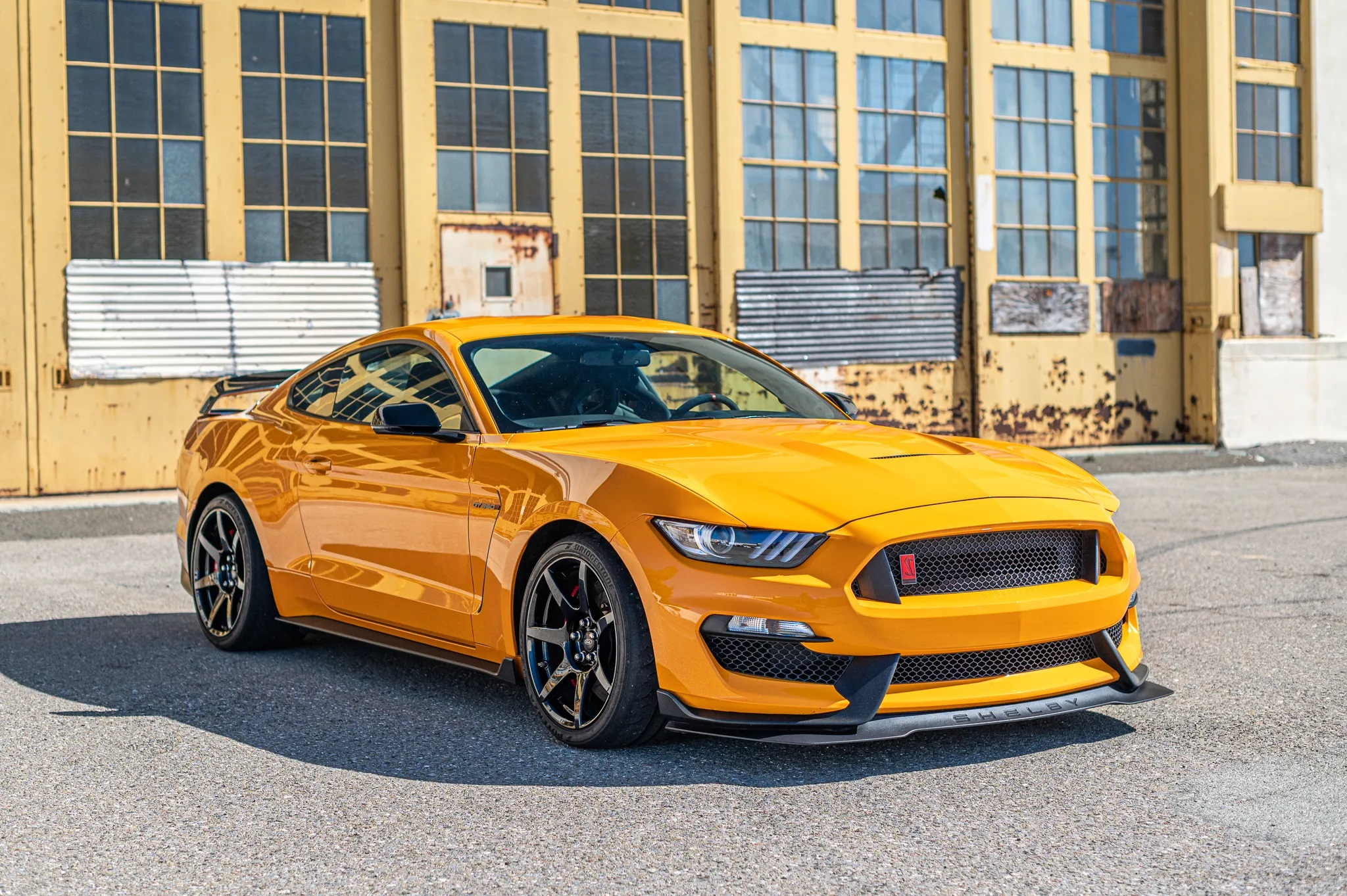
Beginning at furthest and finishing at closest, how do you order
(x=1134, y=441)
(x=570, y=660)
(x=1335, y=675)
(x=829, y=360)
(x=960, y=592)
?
(x=1134, y=441), (x=829, y=360), (x=1335, y=675), (x=570, y=660), (x=960, y=592)

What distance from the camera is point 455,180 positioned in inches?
574

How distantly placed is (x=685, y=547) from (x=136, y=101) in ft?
35.2

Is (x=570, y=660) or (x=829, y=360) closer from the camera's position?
(x=570, y=660)

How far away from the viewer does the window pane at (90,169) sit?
13.3 m

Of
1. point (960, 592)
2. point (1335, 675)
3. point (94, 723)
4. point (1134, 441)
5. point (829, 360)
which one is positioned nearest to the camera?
point (960, 592)

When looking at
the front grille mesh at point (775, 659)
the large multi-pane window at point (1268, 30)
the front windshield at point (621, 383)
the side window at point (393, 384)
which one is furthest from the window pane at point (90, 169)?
the large multi-pane window at point (1268, 30)

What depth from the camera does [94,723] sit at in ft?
17.3

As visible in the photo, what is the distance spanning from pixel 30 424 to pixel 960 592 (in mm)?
10652

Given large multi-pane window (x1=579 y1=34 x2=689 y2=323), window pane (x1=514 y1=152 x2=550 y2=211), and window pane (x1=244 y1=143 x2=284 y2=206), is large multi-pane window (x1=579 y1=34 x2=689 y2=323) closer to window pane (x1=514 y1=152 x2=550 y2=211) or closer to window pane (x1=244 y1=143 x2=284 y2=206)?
window pane (x1=514 y1=152 x2=550 y2=211)

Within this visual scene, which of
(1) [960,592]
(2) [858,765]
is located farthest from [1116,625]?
(2) [858,765]

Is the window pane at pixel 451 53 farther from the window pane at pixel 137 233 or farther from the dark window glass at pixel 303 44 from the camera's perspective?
the window pane at pixel 137 233

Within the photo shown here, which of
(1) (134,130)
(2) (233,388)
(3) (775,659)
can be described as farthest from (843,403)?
(1) (134,130)

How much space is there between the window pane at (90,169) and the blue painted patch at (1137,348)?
1080 cm

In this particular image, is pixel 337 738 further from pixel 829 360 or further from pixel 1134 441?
pixel 1134 441
